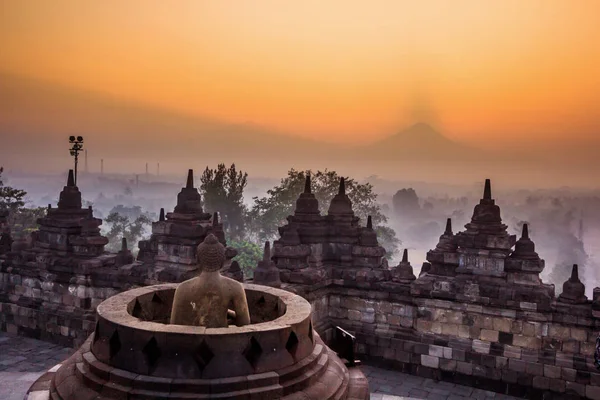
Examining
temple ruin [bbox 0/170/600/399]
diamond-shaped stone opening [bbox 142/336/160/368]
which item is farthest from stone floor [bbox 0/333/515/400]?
diamond-shaped stone opening [bbox 142/336/160/368]

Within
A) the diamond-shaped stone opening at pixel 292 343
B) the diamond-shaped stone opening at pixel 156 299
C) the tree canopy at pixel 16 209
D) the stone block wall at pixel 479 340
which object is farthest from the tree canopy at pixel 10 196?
the diamond-shaped stone opening at pixel 292 343

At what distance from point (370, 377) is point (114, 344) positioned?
8.08m

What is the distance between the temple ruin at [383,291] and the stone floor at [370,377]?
325 mm

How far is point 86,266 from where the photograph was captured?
45.3 ft

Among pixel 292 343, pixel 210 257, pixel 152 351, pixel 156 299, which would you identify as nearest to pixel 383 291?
pixel 156 299

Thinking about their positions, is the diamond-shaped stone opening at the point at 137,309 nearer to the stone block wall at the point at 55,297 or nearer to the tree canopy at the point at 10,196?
the stone block wall at the point at 55,297

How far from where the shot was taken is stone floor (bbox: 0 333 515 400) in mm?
9977

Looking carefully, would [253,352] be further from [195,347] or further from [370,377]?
[370,377]

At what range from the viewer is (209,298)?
5.82 metres

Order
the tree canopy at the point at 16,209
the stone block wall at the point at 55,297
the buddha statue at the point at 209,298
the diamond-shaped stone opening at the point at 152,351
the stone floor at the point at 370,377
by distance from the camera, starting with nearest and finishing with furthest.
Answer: the diamond-shaped stone opening at the point at 152,351 < the buddha statue at the point at 209,298 < the stone floor at the point at 370,377 < the stone block wall at the point at 55,297 < the tree canopy at the point at 16,209

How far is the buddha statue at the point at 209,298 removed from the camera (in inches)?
228

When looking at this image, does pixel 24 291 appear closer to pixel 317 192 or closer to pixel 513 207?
pixel 317 192

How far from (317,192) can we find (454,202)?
305ft

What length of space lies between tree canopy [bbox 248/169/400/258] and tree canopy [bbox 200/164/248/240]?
3.03 m
